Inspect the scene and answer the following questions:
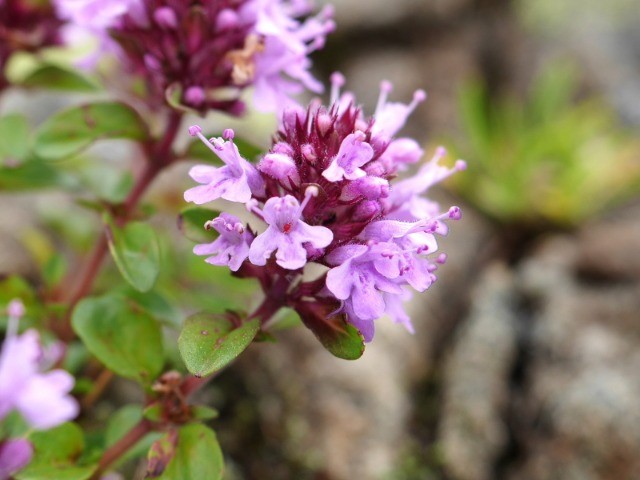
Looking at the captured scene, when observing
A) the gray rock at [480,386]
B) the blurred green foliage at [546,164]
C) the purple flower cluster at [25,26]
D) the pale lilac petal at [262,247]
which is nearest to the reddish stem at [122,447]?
the pale lilac petal at [262,247]

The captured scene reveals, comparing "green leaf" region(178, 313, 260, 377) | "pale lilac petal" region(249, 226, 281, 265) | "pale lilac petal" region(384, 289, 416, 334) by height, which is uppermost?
"pale lilac petal" region(249, 226, 281, 265)

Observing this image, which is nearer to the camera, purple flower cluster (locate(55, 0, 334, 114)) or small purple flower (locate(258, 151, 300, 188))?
small purple flower (locate(258, 151, 300, 188))

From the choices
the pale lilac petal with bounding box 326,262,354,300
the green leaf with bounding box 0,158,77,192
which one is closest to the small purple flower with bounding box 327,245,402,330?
the pale lilac petal with bounding box 326,262,354,300

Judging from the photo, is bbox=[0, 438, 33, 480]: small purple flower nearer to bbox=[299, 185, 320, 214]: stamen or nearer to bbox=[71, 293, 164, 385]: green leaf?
bbox=[71, 293, 164, 385]: green leaf

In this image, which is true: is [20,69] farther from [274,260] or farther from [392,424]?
[274,260]

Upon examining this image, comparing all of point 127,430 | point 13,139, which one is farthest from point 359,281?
point 13,139

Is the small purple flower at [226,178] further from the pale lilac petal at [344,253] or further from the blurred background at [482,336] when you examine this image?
the blurred background at [482,336]

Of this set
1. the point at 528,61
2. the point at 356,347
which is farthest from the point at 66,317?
the point at 528,61
